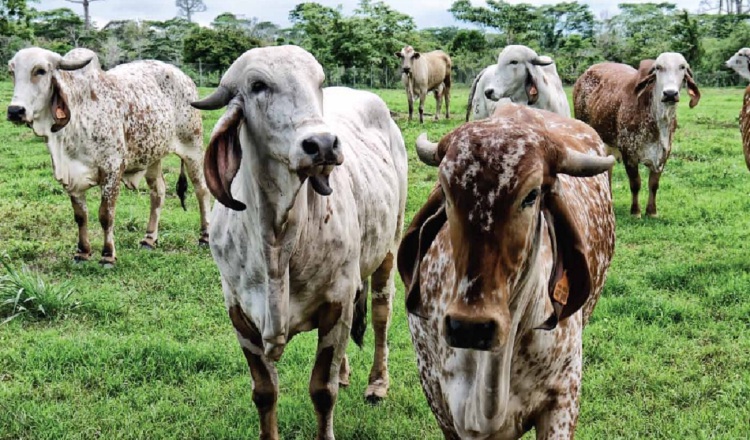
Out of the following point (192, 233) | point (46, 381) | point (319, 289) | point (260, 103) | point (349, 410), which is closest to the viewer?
point (260, 103)

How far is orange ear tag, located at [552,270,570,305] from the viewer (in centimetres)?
251

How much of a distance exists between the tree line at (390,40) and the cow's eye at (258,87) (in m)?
28.7

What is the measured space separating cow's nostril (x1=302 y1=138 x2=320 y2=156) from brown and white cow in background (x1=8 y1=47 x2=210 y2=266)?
16.2 ft

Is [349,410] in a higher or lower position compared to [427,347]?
lower

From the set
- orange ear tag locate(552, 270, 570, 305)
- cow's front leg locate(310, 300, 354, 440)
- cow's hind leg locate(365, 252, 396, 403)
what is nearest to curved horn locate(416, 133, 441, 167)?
orange ear tag locate(552, 270, 570, 305)

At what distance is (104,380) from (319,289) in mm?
2121

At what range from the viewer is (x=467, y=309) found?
2178 millimetres

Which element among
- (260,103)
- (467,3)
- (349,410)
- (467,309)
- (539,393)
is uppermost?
(467,3)

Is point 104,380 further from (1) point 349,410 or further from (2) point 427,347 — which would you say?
(2) point 427,347

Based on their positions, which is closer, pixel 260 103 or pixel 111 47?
pixel 260 103

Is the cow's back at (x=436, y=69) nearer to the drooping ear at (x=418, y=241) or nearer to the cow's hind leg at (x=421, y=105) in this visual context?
the cow's hind leg at (x=421, y=105)

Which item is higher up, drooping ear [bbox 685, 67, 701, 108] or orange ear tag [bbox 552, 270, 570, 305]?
drooping ear [bbox 685, 67, 701, 108]

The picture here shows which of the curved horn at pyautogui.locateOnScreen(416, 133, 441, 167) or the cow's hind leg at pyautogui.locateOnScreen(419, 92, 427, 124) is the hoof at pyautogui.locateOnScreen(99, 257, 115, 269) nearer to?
the curved horn at pyautogui.locateOnScreen(416, 133, 441, 167)

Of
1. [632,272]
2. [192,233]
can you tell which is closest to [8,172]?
[192,233]
